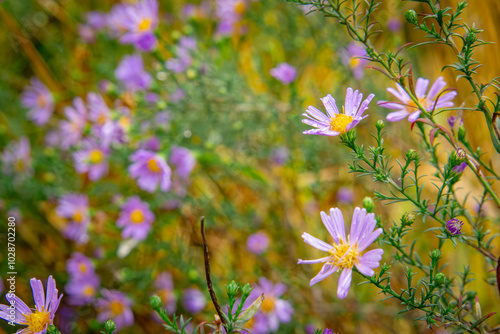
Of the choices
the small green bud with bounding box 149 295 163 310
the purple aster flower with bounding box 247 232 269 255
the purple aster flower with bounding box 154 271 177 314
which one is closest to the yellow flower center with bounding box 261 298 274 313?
the purple aster flower with bounding box 247 232 269 255

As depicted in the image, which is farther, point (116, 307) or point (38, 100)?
point (38, 100)

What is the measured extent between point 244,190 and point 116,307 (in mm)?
761

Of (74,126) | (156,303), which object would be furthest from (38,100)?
(156,303)

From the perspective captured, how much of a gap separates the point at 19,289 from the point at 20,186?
16.2 inches

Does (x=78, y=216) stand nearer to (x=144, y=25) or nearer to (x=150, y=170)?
(x=150, y=170)

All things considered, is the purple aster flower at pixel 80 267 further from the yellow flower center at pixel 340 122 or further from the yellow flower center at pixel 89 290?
the yellow flower center at pixel 340 122

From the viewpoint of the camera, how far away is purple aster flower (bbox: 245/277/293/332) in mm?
1260

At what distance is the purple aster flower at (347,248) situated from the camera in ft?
2.11

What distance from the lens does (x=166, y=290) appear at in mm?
1482

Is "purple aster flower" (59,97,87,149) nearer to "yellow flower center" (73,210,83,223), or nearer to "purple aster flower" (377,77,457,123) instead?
"yellow flower center" (73,210,83,223)

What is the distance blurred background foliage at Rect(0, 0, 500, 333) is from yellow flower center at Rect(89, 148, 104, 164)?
0.26 ft

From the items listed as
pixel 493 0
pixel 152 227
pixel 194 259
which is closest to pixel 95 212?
pixel 152 227

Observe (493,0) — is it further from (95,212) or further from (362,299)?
(95,212)

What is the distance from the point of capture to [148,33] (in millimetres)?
1508
